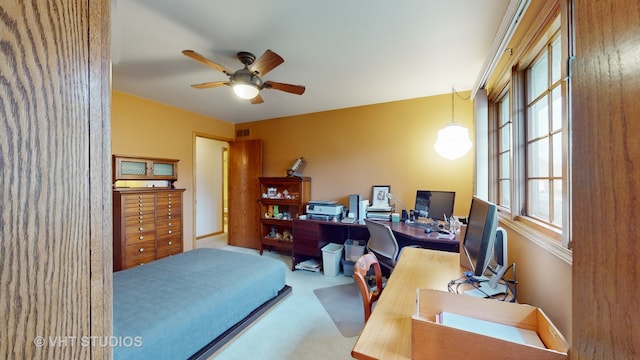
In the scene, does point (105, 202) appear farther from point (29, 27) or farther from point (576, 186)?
point (576, 186)

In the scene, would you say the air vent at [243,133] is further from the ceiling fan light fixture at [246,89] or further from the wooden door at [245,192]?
the ceiling fan light fixture at [246,89]

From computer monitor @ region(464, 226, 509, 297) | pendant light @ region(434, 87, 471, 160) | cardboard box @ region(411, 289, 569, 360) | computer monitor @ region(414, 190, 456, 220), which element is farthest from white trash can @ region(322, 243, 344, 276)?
cardboard box @ region(411, 289, 569, 360)

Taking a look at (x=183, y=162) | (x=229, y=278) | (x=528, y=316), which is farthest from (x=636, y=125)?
(x=183, y=162)

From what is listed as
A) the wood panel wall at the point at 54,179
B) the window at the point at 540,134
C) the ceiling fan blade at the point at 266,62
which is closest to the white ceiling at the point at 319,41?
the ceiling fan blade at the point at 266,62

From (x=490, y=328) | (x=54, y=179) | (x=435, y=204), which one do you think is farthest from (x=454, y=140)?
(x=54, y=179)

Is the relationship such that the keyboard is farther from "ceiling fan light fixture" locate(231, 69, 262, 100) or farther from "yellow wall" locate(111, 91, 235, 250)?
"yellow wall" locate(111, 91, 235, 250)

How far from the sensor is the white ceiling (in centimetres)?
162

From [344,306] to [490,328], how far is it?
186 centimetres

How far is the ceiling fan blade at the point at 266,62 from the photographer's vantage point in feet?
6.13

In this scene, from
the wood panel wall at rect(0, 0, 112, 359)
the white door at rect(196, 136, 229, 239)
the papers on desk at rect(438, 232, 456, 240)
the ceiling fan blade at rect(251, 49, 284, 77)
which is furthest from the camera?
the white door at rect(196, 136, 229, 239)

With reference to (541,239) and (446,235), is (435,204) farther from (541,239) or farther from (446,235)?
(541,239)

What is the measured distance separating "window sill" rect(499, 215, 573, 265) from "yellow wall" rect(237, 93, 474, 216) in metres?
1.62

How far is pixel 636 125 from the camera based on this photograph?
35cm

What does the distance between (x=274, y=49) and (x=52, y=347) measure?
2294 mm
